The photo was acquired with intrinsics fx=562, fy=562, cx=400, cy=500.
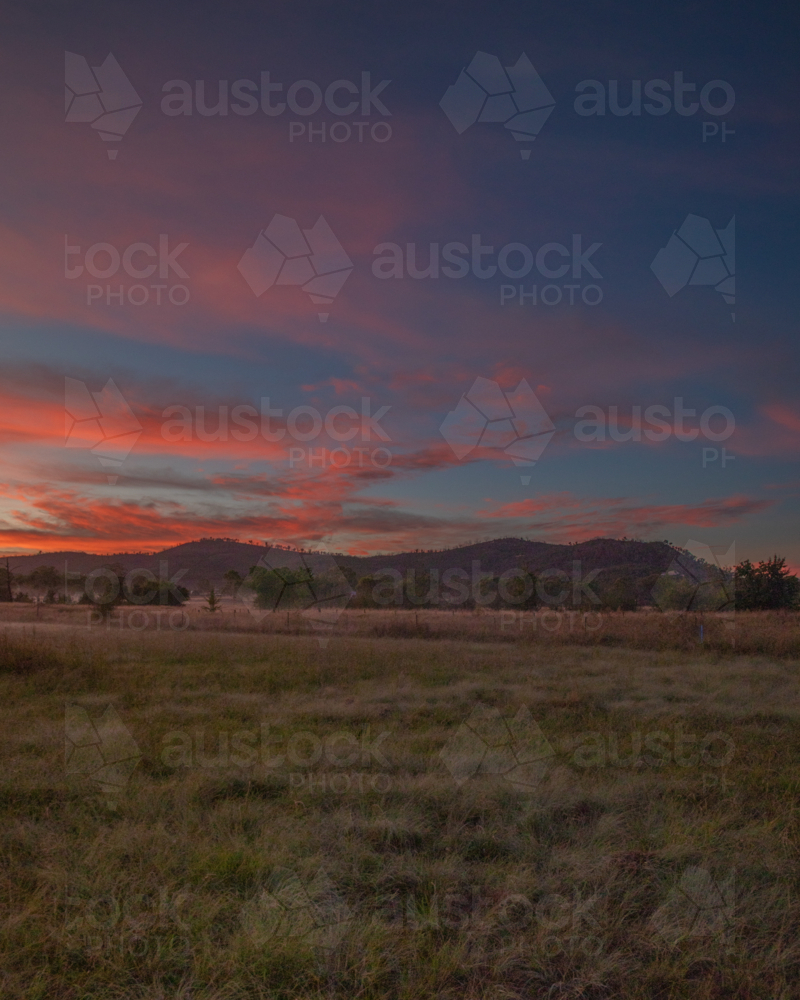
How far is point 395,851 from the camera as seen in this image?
4113 mm

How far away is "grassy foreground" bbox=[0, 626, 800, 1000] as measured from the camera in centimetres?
294

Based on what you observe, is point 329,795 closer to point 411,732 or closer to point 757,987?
point 411,732

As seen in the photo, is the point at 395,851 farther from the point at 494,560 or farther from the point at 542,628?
the point at 494,560

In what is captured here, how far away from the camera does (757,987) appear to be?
113 inches

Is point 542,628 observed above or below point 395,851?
below

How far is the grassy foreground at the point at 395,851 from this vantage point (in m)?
2.94

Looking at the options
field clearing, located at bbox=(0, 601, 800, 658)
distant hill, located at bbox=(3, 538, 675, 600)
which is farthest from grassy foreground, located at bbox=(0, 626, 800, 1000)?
distant hill, located at bbox=(3, 538, 675, 600)

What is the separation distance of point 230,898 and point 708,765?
5.39m

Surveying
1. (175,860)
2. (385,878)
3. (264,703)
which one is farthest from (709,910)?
(264,703)

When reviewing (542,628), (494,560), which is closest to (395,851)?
(542,628)

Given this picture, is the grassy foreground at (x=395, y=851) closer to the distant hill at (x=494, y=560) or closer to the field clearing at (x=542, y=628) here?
the field clearing at (x=542, y=628)

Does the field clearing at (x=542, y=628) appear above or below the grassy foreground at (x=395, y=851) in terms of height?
below

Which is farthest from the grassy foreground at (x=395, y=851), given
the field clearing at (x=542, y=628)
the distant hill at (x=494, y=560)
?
the distant hill at (x=494, y=560)

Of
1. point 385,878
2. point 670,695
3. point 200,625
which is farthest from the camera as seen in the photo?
point 200,625
